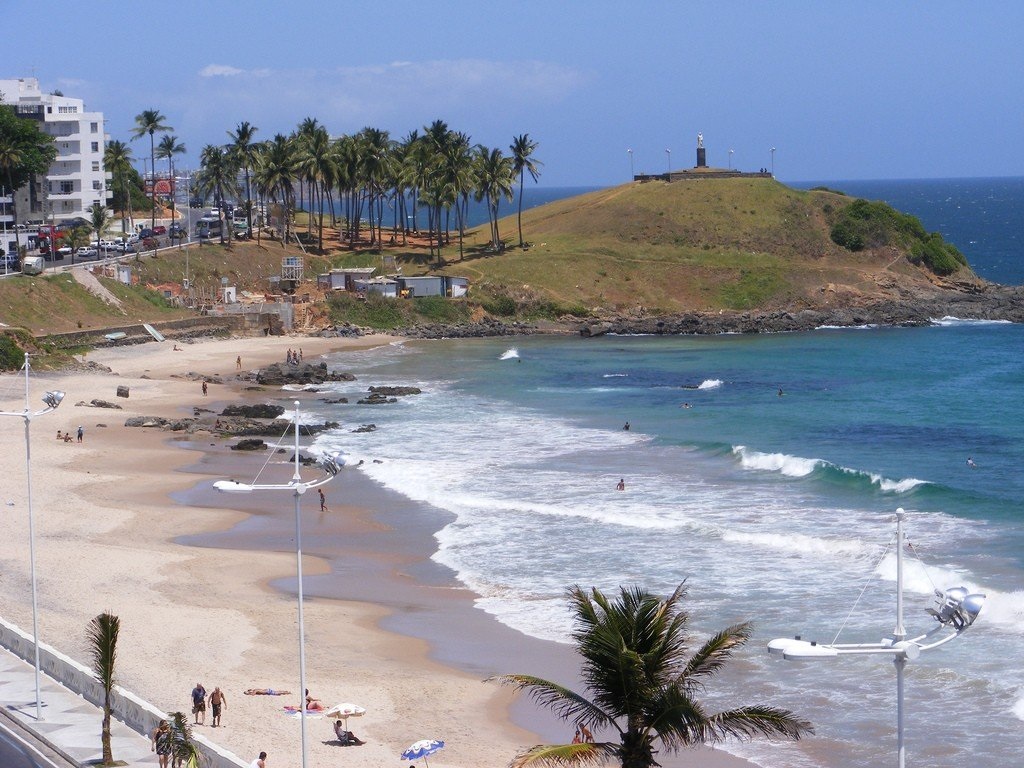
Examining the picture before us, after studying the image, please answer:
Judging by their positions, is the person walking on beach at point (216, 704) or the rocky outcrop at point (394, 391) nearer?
the person walking on beach at point (216, 704)

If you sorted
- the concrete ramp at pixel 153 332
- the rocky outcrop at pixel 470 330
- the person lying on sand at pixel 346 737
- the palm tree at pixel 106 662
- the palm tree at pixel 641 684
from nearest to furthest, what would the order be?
the palm tree at pixel 641 684
the palm tree at pixel 106 662
the person lying on sand at pixel 346 737
the concrete ramp at pixel 153 332
the rocky outcrop at pixel 470 330

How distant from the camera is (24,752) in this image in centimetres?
1986

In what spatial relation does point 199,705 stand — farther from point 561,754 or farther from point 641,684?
point 641,684

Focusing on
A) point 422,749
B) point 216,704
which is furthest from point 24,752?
point 422,749

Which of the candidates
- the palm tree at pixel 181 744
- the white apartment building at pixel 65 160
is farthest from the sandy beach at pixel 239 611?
the white apartment building at pixel 65 160

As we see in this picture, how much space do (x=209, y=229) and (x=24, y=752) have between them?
9315 cm

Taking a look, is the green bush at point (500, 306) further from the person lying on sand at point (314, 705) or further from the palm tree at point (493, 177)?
the person lying on sand at point (314, 705)

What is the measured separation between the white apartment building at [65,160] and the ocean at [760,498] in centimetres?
3941

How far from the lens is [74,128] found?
109 metres

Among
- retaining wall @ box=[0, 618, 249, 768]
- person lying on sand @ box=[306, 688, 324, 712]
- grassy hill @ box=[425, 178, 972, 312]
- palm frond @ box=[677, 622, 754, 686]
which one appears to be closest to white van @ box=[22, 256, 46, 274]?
grassy hill @ box=[425, 178, 972, 312]

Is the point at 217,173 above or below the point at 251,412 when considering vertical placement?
above

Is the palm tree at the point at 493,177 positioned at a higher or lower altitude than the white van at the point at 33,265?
higher

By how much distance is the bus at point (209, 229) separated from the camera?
10212 centimetres

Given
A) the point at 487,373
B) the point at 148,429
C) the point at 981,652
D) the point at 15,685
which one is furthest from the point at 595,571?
the point at 487,373
